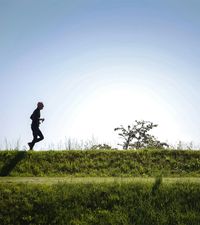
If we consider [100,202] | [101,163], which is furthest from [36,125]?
[100,202]

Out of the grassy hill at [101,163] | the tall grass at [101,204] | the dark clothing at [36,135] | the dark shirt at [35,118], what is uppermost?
the dark shirt at [35,118]

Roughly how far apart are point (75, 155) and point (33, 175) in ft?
8.81

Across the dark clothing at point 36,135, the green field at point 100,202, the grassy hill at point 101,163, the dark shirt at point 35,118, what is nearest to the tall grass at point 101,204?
the green field at point 100,202

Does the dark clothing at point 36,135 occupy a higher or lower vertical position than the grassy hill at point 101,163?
higher

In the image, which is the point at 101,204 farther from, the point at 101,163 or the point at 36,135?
A: the point at 36,135

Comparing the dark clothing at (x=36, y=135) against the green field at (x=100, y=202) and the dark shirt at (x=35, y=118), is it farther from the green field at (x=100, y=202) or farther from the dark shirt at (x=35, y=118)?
the green field at (x=100, y=202)

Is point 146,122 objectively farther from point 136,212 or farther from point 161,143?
point 136,212

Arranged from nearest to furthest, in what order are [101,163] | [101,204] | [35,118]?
[101,204] < [101,163] < [35,118]

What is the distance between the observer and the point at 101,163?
56.4ft

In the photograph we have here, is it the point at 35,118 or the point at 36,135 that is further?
the point at 35,118

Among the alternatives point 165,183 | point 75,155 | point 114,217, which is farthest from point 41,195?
point 75,155

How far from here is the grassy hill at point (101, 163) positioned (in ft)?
53.0

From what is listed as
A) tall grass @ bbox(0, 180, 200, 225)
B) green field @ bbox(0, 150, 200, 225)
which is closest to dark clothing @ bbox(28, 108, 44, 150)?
green field @ bbox(0, 150, 200, 225)

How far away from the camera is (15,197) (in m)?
11.8
